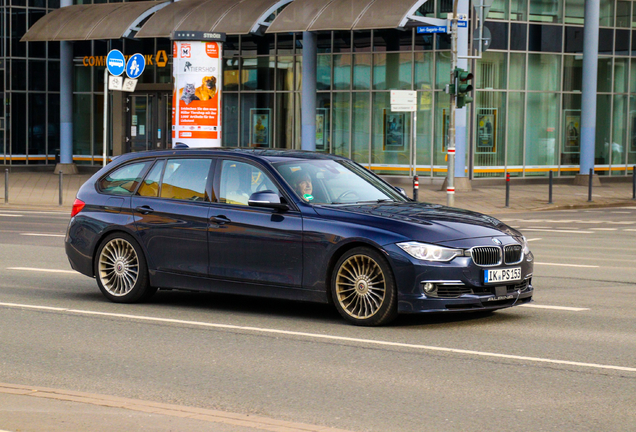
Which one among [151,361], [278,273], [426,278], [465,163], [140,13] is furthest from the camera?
[140,13]

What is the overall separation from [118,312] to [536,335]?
3.97 m

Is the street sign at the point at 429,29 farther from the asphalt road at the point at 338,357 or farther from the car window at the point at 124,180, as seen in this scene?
the car window at the point at 124,180

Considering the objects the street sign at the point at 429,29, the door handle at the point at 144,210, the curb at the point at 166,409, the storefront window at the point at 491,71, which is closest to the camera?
the curb at the point at 166,409

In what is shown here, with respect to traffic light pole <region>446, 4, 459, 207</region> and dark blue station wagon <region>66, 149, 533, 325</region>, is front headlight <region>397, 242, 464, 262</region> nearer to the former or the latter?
dark blue station wagon <region>66, 149, 533, 325</region>

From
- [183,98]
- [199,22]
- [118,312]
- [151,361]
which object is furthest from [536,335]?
[199,22]

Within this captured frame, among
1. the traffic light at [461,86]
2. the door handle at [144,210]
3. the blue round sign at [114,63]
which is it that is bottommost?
the door handle at [144,210]

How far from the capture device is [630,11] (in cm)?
3716

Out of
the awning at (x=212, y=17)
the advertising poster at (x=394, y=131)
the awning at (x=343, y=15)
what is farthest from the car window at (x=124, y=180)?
the advertising poster at (x=394, y=131)

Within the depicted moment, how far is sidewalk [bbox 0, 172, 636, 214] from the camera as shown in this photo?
2648 cm

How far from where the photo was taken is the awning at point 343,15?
30859 mm

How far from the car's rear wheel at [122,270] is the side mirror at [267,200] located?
156cm

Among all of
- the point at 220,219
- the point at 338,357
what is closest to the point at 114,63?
the point at 220,219

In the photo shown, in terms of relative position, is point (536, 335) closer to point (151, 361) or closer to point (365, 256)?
point (365, 256)

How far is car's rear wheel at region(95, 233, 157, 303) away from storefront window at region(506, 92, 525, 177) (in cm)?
2617
